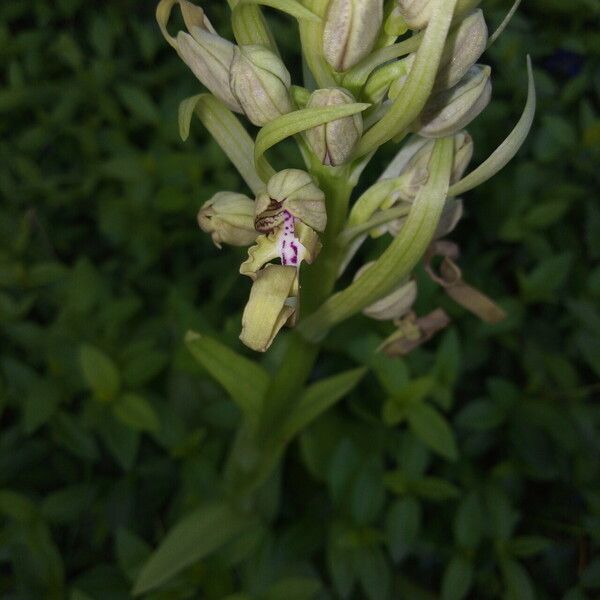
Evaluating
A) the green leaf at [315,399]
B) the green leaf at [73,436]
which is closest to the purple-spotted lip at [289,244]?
the green leaf at [315,399]

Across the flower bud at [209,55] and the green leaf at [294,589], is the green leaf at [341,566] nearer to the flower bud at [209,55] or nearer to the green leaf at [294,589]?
the green leaf at [294,589]

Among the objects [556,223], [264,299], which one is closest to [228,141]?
[264,299]

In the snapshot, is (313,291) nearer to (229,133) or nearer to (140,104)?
(229,133)

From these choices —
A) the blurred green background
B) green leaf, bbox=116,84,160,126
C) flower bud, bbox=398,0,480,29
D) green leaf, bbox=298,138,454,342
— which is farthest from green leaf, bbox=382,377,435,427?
green leaf, bbox=116,84,160,126

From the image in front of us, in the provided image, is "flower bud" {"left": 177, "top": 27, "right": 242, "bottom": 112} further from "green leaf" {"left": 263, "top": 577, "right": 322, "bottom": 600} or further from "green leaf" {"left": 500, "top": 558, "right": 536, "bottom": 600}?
"green leaf" {"left": 500, "top": 558, "right": 536, "bottom": 600}

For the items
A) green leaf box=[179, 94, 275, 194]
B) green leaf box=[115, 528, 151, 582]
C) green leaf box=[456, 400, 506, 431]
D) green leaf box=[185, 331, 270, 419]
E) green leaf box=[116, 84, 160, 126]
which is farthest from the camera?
green leaf box=[116, 84, 160, 126]
